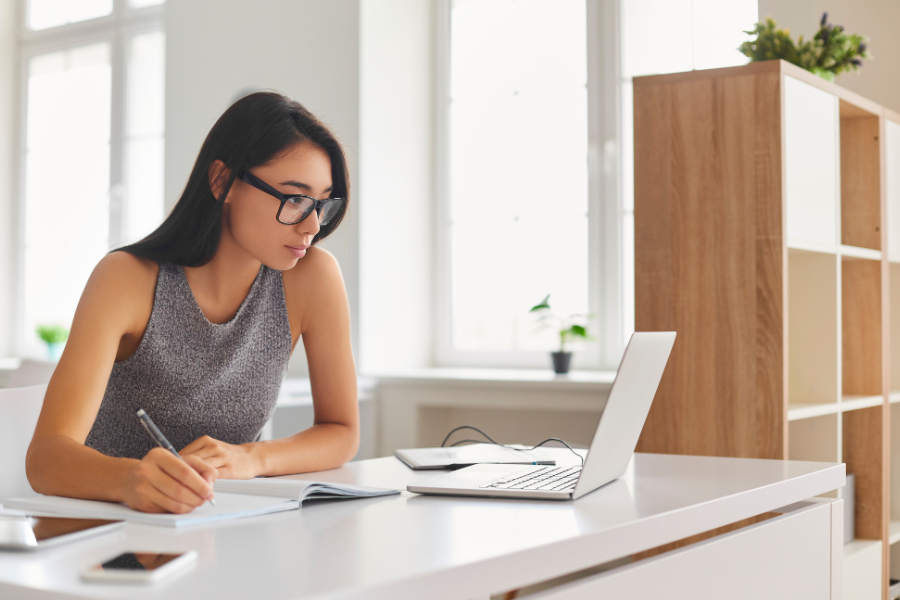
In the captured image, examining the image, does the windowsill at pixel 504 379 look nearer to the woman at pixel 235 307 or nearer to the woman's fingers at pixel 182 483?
the woman at pixel 235 307

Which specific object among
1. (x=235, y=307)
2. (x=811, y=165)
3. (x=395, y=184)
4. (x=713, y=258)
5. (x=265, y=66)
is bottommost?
(x=235, y=307)

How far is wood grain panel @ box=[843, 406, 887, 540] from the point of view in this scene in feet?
8.02

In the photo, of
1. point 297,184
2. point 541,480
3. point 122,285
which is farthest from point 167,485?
point 297,184

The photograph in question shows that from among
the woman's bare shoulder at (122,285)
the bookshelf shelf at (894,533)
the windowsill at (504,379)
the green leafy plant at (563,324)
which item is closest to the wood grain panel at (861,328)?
the bookshelf shelf at (894,533)

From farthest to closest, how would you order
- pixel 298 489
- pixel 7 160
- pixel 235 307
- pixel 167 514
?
1. pixel 7 160
2. pixel 235 307
3. pixel 298 489
4. pixel 167 514

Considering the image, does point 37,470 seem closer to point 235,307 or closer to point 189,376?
point 189,376

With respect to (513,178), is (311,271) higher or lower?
lower

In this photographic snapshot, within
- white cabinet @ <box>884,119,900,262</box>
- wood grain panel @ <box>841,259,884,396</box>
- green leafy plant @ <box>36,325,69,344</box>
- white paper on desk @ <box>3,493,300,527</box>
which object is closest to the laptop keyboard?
white paper on desk @ <box>3,493,300,527</box>

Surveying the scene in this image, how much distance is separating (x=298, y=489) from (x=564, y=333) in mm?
2089

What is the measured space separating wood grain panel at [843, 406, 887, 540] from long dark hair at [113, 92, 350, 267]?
185 cm

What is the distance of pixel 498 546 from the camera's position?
77 cm

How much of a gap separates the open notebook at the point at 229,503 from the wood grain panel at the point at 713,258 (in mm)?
1302

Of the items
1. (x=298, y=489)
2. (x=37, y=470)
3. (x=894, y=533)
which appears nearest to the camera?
(x=298, y=489)

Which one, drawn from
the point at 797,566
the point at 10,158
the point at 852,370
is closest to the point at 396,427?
the point at 852,370
